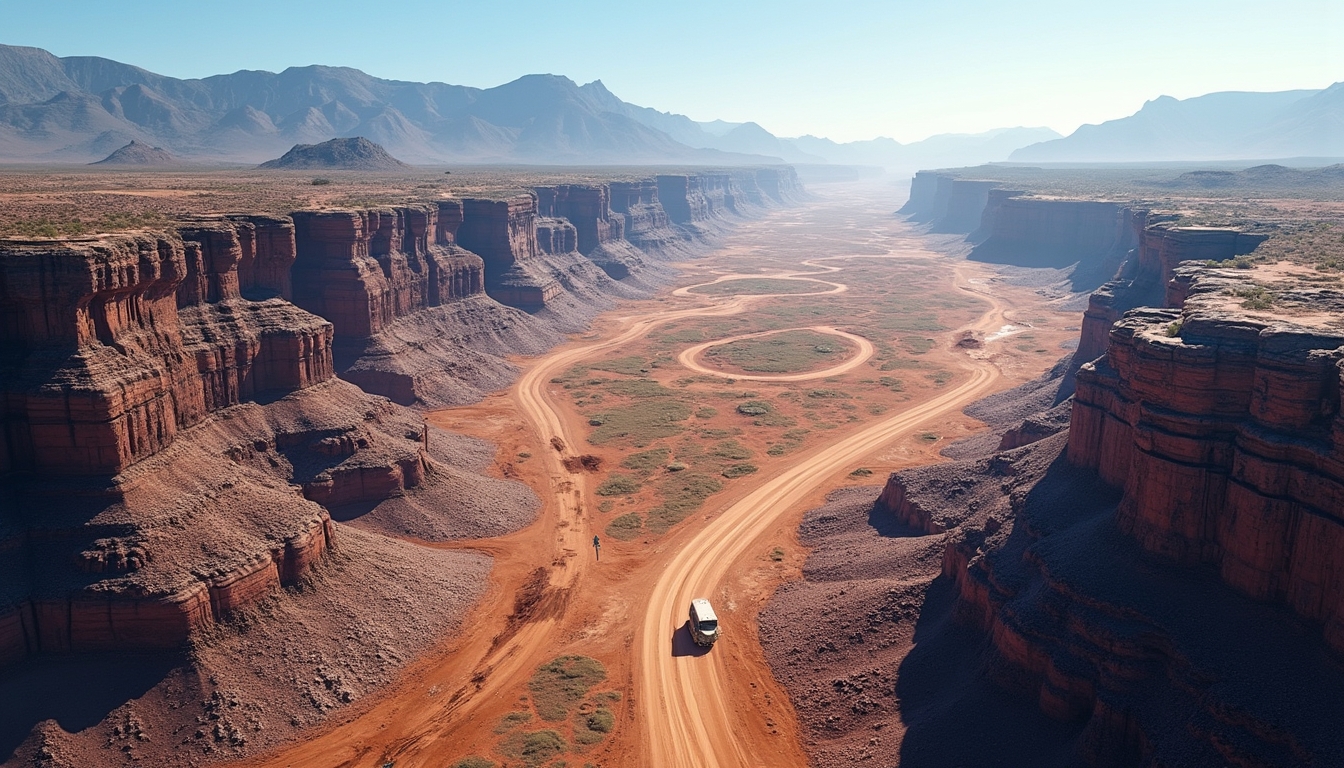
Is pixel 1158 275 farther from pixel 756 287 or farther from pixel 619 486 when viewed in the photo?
pixel 756 287

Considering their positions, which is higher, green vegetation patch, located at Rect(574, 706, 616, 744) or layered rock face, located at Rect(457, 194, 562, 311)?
layered rock face, located at Rect(457, 194, 562, 311)

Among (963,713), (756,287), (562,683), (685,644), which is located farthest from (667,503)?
(756,287)

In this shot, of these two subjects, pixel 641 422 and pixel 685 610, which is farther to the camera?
pixel 641 422

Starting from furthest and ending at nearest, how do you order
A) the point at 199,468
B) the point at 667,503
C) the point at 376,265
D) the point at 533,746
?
the point at 376,265 → the point at 667,503 → the point at 199,468 → the point at 533,746

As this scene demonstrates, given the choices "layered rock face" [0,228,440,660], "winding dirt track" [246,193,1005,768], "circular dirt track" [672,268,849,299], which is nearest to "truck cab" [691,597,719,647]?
"winding dirt track" [246,193,1005,768]

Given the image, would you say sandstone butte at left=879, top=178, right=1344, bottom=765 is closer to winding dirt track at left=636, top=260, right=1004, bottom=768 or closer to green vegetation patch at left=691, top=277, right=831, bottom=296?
winding dirt track at left=636, top=260, right=1004, bottom=768

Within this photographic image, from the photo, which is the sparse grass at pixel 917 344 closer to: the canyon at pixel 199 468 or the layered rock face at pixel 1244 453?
the canyon at pixel 199 468

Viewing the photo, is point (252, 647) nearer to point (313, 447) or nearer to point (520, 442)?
point (313, 447)

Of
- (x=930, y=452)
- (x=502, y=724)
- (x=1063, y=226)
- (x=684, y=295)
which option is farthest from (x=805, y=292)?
(x=502, y=724)
